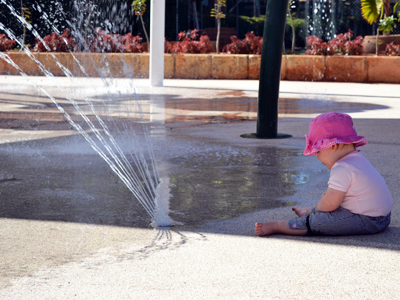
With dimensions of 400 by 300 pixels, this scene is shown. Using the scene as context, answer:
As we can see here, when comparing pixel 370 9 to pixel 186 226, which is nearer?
pixel 186 226

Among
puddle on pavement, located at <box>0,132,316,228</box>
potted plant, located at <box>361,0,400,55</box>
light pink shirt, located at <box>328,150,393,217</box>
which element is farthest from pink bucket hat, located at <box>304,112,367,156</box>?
potted plant, located at <box>361,0,400,55</box>

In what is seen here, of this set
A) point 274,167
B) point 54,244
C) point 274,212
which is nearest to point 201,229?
point 274,212

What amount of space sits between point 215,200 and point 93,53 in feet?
58.5

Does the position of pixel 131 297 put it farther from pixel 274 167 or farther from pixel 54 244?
pixel 274 167

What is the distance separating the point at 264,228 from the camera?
312 centimetres

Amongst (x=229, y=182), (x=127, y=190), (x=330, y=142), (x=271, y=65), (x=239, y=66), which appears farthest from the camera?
(x=239, y=66)

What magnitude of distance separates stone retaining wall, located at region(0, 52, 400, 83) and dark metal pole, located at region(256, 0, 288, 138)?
9.78 metres

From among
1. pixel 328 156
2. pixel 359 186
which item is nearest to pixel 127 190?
pixel 328 156

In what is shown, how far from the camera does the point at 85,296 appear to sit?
2.34m

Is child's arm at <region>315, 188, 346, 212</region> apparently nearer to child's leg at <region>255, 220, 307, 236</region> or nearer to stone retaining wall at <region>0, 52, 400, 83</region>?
child's leg at <region>255, 220, 307, 236</region>

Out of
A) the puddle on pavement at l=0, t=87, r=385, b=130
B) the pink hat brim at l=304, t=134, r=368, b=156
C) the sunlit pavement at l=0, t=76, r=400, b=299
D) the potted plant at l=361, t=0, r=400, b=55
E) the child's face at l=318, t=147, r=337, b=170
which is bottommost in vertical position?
the sunlit pavement at l=0, t=76, r=400, b=299

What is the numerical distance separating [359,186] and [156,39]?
11.4 metres

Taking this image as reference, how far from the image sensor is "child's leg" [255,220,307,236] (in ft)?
10.2

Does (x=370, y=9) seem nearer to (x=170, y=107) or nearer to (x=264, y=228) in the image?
(x=170, y=107)
